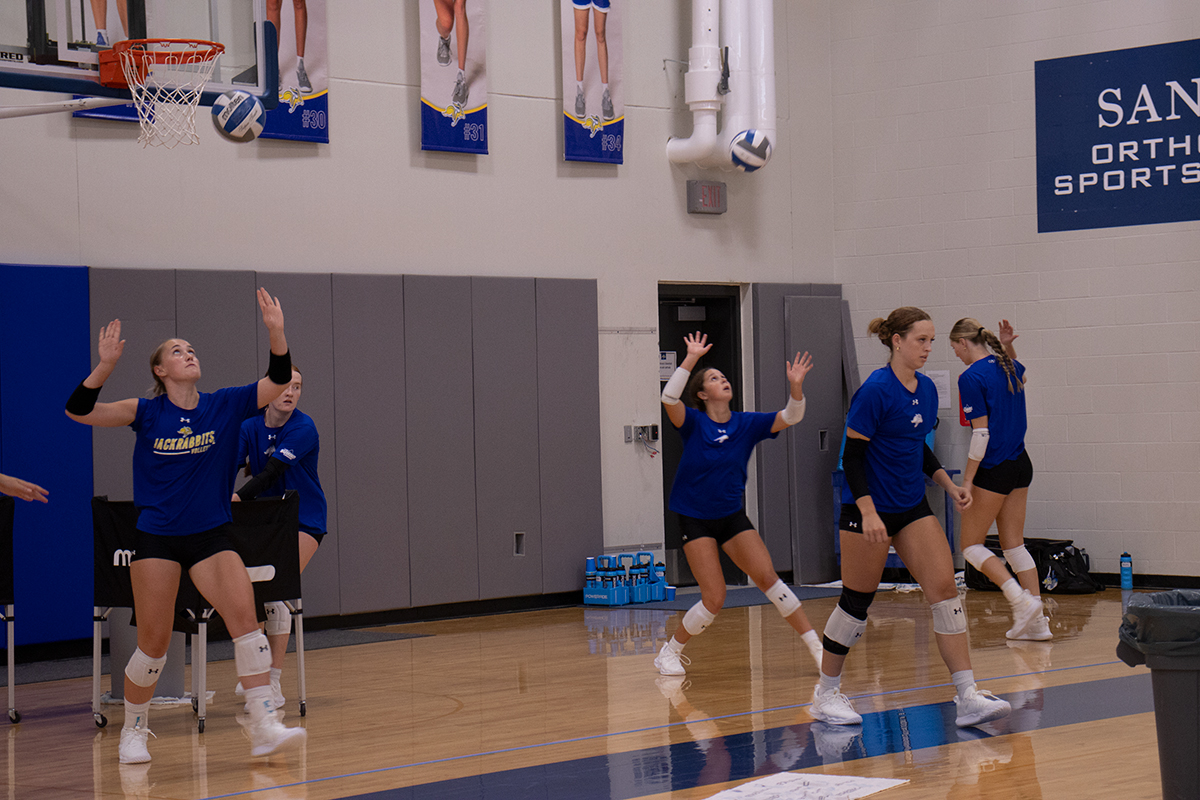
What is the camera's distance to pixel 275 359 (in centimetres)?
608

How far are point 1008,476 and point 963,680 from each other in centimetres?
325

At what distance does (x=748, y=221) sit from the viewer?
13273mm

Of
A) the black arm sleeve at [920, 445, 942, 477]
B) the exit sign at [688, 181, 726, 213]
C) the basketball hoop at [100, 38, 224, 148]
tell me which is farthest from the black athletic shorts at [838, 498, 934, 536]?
the exit sign at [688, 181, 726, 213]

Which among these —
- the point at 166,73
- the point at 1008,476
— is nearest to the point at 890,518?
the point at 1008,476

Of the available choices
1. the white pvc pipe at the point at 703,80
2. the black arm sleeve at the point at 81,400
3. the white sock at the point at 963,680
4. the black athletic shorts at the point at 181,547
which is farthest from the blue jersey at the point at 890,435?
the white pvc pipe at the point at 703,80

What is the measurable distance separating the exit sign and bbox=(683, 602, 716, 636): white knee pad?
223 inches

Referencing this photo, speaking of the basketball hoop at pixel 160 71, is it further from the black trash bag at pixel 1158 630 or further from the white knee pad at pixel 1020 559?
the white knee pad at pixel 1020 559

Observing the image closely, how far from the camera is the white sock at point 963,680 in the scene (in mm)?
6348

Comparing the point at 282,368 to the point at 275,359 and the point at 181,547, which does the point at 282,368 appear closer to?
the point at 275,359

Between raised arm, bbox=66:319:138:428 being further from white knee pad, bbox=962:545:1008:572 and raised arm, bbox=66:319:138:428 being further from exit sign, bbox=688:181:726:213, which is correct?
exit sign, bbox=688:181:726:213

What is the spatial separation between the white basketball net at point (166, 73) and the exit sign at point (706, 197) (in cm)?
592

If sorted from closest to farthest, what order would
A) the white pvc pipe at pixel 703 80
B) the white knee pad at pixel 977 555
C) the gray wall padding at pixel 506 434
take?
the white knee pad at pixel 977 555
the gray wall padding at pixel 506 434
the white pvc pipe at pixel 703 80

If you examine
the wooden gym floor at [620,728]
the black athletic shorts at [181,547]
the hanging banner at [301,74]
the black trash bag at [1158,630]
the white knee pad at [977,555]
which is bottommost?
the wooden gym floor at [620,728]

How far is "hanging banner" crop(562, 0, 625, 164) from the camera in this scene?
39.5 ft
